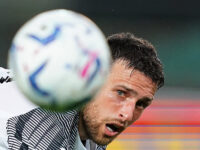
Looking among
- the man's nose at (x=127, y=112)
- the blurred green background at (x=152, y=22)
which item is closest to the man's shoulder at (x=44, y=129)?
the man's nose at (x=127, y=112)

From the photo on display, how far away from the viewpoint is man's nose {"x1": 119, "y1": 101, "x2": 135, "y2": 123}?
2322 millimetres

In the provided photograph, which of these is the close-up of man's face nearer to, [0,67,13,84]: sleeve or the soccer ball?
[0,67,13,84]: sleeve

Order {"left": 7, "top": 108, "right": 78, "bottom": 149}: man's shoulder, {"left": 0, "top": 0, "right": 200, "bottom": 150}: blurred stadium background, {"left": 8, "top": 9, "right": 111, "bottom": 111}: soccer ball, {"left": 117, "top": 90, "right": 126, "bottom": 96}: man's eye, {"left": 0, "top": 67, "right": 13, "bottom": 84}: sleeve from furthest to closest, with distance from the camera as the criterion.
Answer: {"left": 0, "top": 0, "right": 200, "bottom": 150}: blurred stadium background → {"left": 0, "top": 67, "right": 13, "bottom": 84}: sleeve → {"left": 117, "top": 90, "right": 126, "bottom": 96}: man's eye → {"left": 7, "top": 108, "right": 78, "bottom": 149}: man's shoulder → {"left": 8, "top": 9, "right": 111, "bottom": 111}: soccer ball

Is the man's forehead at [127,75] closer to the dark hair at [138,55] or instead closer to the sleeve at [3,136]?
the dark hair at [138,55]

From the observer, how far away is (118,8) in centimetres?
657

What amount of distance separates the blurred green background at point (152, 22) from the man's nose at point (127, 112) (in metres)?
4.06

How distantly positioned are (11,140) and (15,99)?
279 mm

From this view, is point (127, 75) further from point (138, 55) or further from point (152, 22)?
point (152, 22)

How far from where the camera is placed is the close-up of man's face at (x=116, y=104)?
2.34 metres

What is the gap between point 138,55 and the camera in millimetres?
2455

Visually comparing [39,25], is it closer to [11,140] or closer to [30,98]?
[30,98]

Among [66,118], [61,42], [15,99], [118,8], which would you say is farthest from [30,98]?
[118,8]

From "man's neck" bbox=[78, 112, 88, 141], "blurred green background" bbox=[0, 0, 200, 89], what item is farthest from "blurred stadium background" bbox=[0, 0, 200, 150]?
"man's neck" bbox=[78, 112, 88, 141]

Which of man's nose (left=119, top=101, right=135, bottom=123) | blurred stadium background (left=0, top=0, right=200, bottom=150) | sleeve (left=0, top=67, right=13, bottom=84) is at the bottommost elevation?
sleeve (left=0, top=67, right=13, bottom=84)
